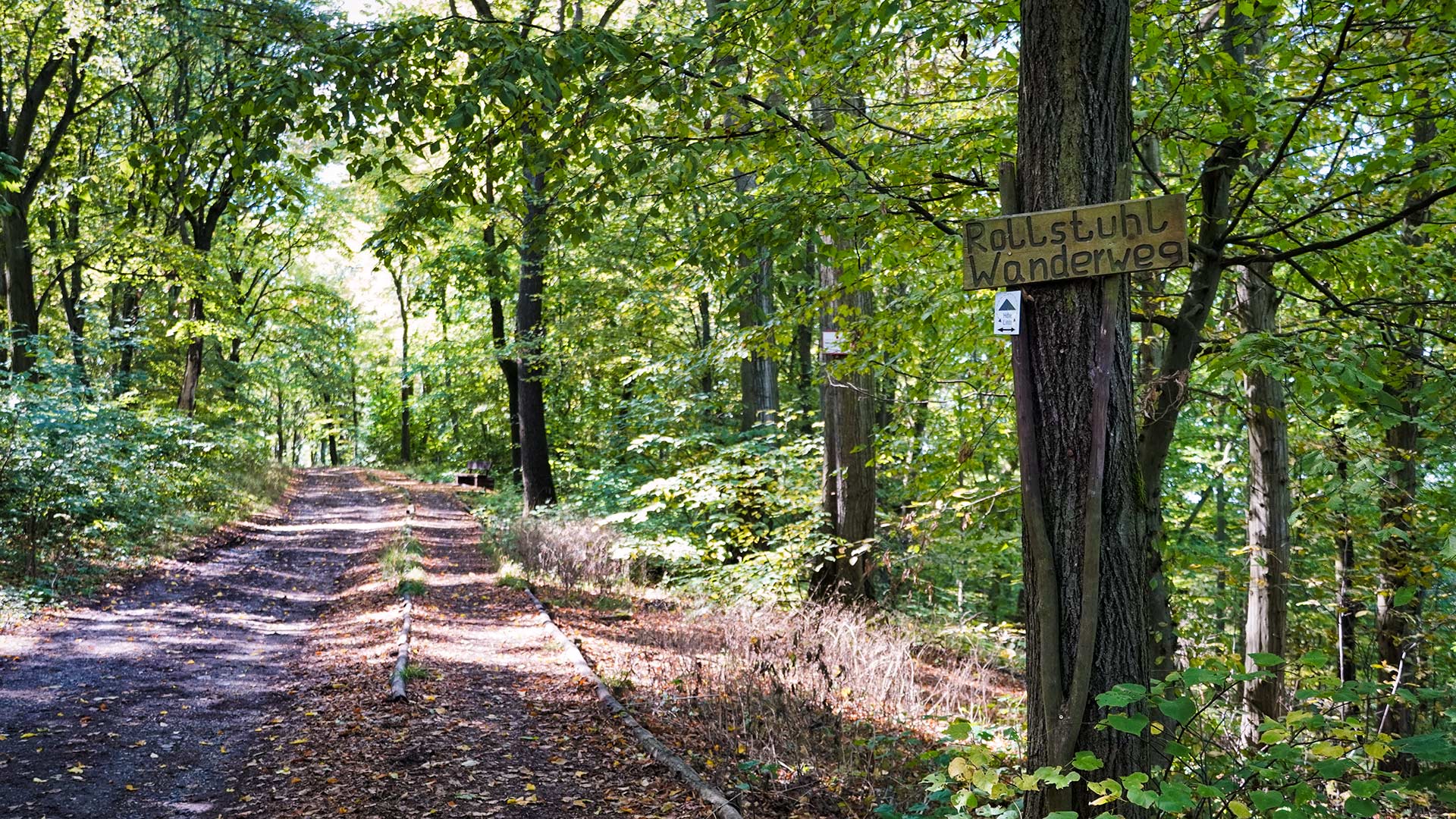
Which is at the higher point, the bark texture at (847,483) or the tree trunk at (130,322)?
the tree trunk at (130,322)

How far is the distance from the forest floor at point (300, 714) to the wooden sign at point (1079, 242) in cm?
314

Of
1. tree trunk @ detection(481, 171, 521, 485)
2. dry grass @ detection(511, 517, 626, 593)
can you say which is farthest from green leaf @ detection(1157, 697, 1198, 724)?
tree trunk @ detection(481, 171, 521, 485)

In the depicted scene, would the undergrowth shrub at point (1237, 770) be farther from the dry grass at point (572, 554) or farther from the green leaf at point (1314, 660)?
the dry grass at point (572, 554)

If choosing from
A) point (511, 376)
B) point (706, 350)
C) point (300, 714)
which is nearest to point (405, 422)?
point (511, 376)

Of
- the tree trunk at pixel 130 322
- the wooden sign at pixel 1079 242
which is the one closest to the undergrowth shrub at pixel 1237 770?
the wooden sign at pixel 1079 242

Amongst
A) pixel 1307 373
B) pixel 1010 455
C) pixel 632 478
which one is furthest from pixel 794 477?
pixel 1307 373

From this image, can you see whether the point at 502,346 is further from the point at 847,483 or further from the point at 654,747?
the point at 654,747

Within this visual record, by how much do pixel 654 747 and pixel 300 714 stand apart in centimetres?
273

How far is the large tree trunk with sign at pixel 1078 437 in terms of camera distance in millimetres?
2648

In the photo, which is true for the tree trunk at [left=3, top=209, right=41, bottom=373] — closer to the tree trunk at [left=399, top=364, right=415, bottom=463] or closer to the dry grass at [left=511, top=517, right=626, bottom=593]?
the dry grass at [left=511, top=517, right=626, bottom=593]

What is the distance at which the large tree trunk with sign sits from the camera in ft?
8.69

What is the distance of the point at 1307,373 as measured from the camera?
12.8ft

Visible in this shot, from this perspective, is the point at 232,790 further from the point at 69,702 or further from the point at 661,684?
the point at 661,684

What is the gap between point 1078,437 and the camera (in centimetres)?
269
